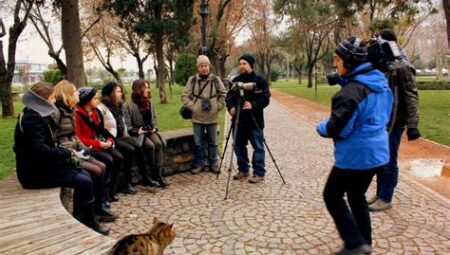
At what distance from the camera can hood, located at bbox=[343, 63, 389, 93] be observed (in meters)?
3.49

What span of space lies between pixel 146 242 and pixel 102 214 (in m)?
2.21

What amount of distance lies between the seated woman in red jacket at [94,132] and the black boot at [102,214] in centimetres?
66

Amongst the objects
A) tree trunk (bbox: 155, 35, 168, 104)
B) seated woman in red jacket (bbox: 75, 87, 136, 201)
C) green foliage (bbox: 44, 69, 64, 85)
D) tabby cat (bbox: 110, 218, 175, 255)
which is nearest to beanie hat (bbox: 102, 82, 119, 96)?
seated woman in red jacket (bbox: 75, 87, 136, 201)

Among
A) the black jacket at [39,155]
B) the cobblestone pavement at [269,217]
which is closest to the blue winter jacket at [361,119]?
the cobblestone pavement at [269,217]

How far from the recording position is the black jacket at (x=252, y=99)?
6633 mm

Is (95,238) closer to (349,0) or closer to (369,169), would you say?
(369,169)

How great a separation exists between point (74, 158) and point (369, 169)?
3155mm

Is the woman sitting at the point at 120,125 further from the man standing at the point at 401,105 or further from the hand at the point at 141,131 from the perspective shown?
the man standing at the point at 401,105

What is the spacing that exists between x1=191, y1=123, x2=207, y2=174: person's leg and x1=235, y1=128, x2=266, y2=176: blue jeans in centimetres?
81

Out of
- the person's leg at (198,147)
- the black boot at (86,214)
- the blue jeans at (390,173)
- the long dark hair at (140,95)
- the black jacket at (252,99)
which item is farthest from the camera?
the person's leg at (198,147)

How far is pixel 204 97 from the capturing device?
735cm

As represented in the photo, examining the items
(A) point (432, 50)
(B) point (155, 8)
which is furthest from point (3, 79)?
(A) point (432, 50)

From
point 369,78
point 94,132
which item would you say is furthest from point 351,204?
point 94,132

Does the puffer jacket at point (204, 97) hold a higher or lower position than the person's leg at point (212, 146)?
higher
